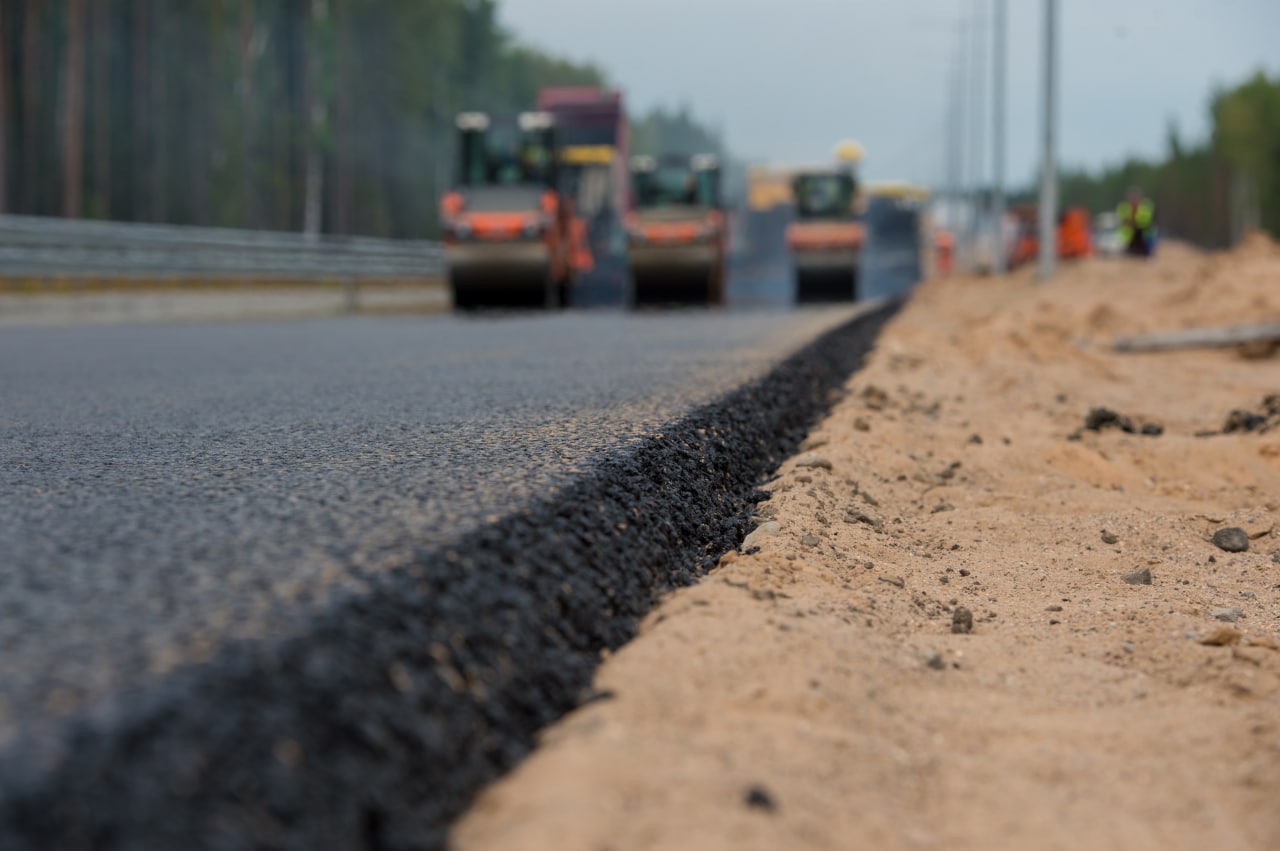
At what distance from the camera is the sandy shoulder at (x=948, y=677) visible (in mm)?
2043

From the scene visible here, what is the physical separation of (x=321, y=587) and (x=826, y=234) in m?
26.9

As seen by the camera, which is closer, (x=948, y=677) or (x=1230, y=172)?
(x=948, y=677)

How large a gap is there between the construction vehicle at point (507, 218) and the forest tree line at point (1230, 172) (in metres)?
85.6

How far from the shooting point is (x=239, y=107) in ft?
225

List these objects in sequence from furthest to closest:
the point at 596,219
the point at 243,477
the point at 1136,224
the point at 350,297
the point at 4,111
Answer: the point at 4,111
the point at 1136,224
the point at 596,219
the point at 350,297
the point at 243,477

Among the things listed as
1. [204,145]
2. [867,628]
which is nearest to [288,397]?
[867,628]

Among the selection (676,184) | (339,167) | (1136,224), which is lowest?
(676,184)

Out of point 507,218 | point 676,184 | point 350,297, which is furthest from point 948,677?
point 676,184

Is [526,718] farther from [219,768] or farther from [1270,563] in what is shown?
[1270,563]

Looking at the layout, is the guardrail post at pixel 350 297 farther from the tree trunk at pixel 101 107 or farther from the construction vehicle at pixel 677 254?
the tree trunk at pixel 101 107

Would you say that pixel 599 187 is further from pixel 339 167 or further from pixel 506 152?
pixel 339 167

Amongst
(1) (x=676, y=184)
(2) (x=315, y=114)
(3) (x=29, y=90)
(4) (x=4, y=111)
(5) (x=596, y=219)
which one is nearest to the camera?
(1) (x=676, y=184)

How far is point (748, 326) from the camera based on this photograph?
13328 millimetres

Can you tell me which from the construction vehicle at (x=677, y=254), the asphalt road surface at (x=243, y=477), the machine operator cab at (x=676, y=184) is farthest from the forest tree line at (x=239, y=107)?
the asphalt road surface at (x=243, y=477)
